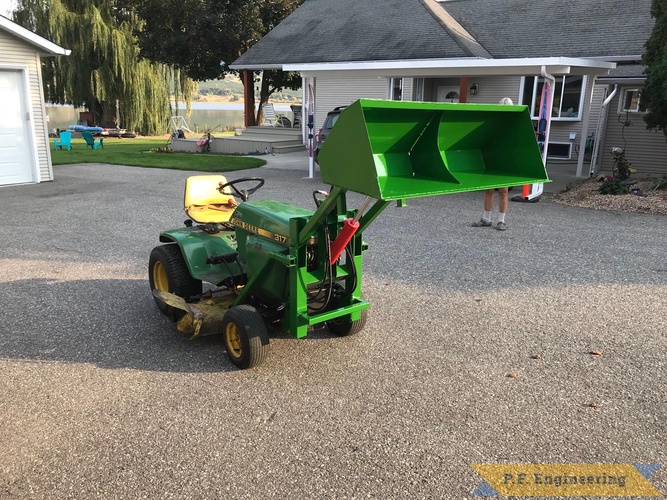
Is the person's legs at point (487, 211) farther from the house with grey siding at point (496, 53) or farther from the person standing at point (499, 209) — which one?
the house with grey siding at point (496, 53)

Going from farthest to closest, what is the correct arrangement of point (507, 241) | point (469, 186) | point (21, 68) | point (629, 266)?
point (21, 68), point (507, 241), point (629, 266), point (469, 186)

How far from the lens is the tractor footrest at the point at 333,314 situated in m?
3.72

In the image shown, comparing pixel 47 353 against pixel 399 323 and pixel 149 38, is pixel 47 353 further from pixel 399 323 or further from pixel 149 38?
pixel 149 38

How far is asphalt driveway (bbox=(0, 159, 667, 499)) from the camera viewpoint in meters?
2.82

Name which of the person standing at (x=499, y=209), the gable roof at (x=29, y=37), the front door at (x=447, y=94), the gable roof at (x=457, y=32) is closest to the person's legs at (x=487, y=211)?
the person standing at (x=499, y=209)

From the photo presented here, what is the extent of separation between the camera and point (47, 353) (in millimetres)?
4086

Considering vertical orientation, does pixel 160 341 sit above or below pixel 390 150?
below

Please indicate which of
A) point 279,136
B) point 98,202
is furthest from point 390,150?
point 279,136

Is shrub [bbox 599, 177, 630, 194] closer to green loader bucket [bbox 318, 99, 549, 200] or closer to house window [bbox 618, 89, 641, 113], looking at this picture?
house window [bbox 618, 89, 641, 113]

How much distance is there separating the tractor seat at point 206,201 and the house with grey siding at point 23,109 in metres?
8.92

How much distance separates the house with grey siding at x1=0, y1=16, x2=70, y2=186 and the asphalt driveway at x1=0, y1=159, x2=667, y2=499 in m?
6.75

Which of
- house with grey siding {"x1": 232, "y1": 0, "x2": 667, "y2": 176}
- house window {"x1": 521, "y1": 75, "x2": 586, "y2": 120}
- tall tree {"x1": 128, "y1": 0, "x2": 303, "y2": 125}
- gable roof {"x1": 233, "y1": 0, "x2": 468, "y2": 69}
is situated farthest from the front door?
tall tree {"x1": 128, "y1": 0, "x2": 303, "y2": 125}

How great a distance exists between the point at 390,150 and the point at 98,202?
26.9ft

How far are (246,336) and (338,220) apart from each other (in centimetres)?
100
